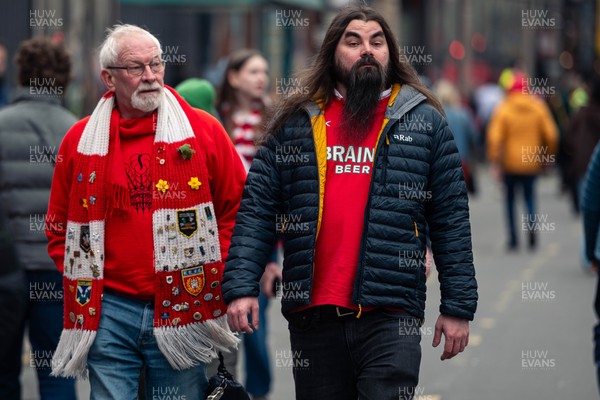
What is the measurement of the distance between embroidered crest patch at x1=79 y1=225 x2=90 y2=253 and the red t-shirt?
86cm

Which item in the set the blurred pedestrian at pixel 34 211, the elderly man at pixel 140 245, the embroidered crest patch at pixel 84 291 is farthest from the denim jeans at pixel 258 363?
the embroidered crest patch at pixel 84 291

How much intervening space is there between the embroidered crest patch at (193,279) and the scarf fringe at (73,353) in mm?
374

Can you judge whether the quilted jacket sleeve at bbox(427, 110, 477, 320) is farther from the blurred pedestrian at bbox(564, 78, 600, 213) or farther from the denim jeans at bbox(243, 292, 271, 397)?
the blurred pedestrian at bbox(564, 78, 600, 213)

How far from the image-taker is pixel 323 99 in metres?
4.48

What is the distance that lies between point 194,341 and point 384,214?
0.87 m

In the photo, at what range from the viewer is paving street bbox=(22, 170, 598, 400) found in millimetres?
7301

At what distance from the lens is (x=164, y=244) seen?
4.50 m

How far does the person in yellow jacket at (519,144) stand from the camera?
13.5 metres

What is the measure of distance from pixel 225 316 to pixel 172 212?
0.46 m

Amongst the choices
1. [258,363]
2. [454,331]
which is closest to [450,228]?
[454,331]

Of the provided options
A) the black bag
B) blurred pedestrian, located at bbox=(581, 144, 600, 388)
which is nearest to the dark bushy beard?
the black bag

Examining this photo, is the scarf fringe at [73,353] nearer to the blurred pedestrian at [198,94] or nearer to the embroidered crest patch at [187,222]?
the embroidered crest patch at [187,222]

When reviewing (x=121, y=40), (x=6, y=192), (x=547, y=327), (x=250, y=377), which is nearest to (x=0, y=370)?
(x=6, y=192)

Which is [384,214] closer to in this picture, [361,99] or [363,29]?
[361,99]
